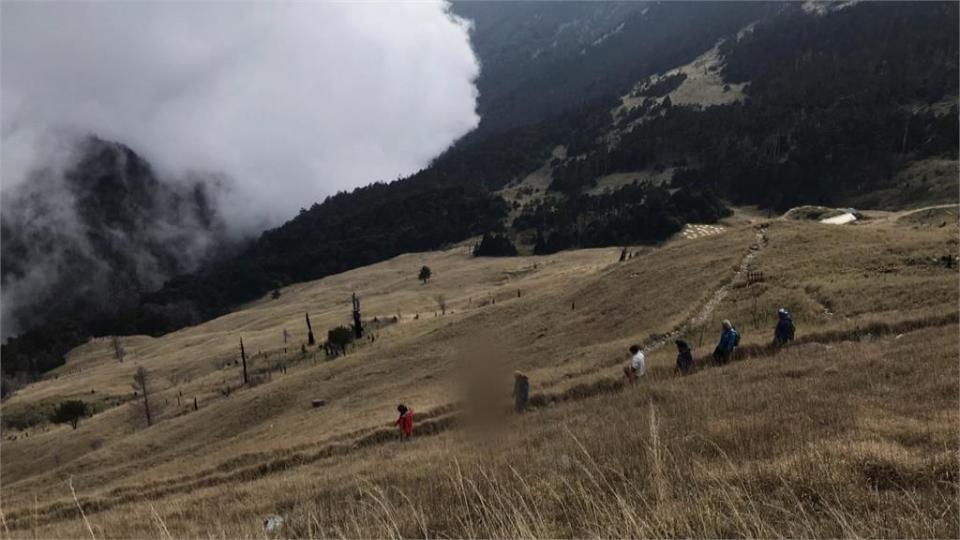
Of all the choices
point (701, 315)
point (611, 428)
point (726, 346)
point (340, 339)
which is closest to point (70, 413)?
point (340, 339)

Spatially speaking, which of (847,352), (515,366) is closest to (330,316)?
(515,366)

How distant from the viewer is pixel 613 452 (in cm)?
1080

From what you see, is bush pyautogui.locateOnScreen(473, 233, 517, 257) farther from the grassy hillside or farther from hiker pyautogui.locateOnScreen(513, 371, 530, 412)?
hiker pyautogui.locateOnScreen(513, 371, 530, 412)

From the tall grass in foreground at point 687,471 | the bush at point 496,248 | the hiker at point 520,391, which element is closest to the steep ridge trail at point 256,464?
the tall grass in foreground at point 687,471

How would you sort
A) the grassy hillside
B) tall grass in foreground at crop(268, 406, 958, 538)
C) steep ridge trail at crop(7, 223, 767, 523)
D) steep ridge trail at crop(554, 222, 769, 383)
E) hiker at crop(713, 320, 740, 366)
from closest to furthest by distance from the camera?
tall grass in foreground at crop(268, 406, 958, 538), the grassy hillside, hiker at crop(713, 320, 740, 366), steep ridge trail at crop(7, 223, 767, 523), steep ridge trail at crop(554, 222, 769, 383)

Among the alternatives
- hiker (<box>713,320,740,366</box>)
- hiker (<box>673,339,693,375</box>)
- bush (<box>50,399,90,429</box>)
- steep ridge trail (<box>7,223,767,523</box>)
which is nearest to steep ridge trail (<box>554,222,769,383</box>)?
steep ridge trail (<box>7,223,767,523</box>)

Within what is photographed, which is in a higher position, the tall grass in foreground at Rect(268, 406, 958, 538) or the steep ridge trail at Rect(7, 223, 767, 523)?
the tall grass in foreground at Rect(268, 406, 958, 538)

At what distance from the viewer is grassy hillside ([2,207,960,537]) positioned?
677 centimetres

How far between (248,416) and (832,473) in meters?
46.1

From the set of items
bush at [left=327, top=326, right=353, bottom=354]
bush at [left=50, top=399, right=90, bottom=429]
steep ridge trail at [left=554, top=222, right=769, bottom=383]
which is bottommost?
bush at [left=50, top=399, right=90, bottom=429]

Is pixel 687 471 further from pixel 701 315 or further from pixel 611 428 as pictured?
pixel 701 315

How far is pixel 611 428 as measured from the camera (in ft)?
45.5

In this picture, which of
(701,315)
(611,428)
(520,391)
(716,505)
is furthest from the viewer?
(701,315)

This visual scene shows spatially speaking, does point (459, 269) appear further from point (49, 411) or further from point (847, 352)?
point (847, 352)
